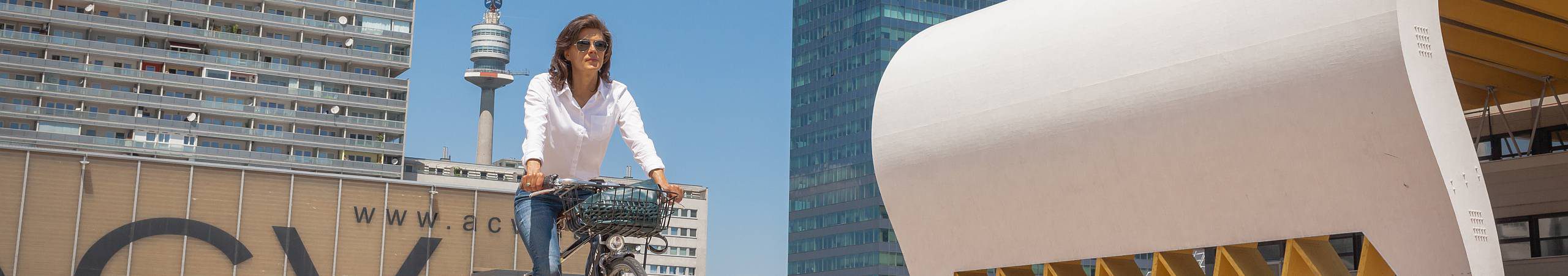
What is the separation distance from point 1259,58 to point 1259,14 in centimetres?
65

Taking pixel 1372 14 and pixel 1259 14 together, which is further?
pixel 1259 14

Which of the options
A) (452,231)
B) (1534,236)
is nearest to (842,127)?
(452,231)

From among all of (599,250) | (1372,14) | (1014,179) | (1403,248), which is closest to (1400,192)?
(1403,248)

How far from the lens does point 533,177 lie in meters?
5.48

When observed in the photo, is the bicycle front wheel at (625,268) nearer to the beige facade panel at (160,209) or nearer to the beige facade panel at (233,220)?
the beige facade panel at (233,220)

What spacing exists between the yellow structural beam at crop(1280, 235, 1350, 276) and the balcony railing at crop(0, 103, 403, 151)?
10234 centimetres

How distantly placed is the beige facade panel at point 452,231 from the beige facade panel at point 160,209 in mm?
7985

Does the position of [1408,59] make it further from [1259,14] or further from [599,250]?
[599,250]

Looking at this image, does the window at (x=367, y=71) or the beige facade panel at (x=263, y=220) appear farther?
the window at (x=367, y=71)

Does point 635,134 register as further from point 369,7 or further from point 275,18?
point 369,7

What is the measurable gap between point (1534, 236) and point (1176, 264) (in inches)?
496

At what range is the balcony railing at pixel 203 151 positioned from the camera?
101 m

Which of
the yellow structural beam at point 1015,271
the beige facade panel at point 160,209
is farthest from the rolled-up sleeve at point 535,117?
the beige facade panel at point 160,209

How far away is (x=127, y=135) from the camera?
343 feet
